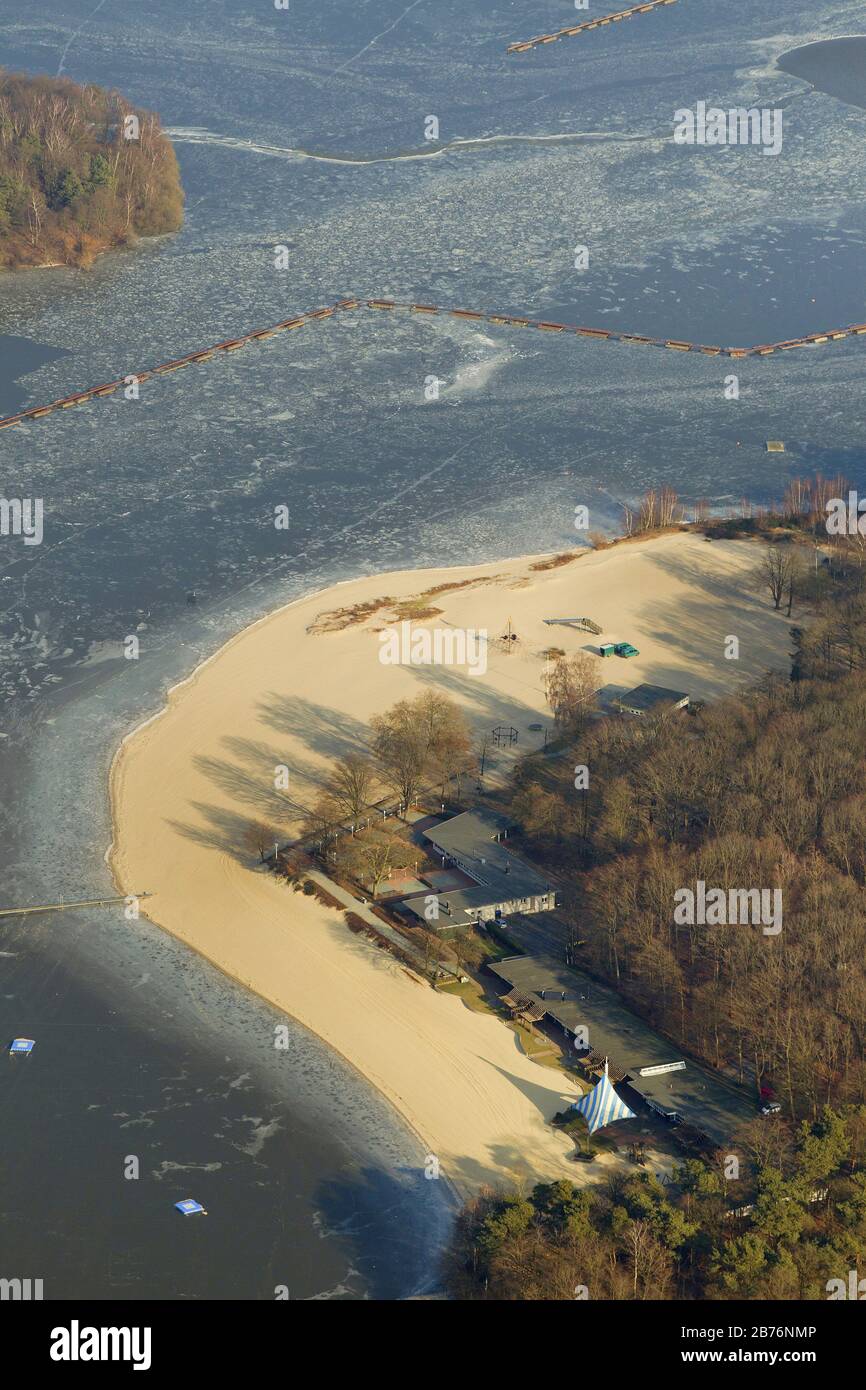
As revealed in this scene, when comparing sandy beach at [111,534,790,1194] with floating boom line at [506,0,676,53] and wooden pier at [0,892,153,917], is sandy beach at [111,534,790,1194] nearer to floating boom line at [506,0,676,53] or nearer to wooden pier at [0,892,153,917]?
wooden pier at [0,892,153,917]

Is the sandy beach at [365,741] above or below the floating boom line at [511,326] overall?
below

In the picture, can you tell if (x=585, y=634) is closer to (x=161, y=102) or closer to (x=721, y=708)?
(x=721, y=708)

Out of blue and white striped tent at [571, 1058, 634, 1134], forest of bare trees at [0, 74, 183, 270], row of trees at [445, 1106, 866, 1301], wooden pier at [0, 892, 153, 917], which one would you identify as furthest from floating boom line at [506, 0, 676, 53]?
row of trees at [445, 1106, 866, 1301]

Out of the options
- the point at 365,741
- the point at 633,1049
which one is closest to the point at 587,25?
the point at 365,741

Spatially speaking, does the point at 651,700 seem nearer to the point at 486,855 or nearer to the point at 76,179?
the point at 486,855

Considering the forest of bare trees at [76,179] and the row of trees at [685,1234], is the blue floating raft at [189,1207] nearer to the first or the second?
the row of trees at [685,1234]

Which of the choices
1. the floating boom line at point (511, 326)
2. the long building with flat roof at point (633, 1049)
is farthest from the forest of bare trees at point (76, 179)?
the long building with flat roof at point (633, 1049)
